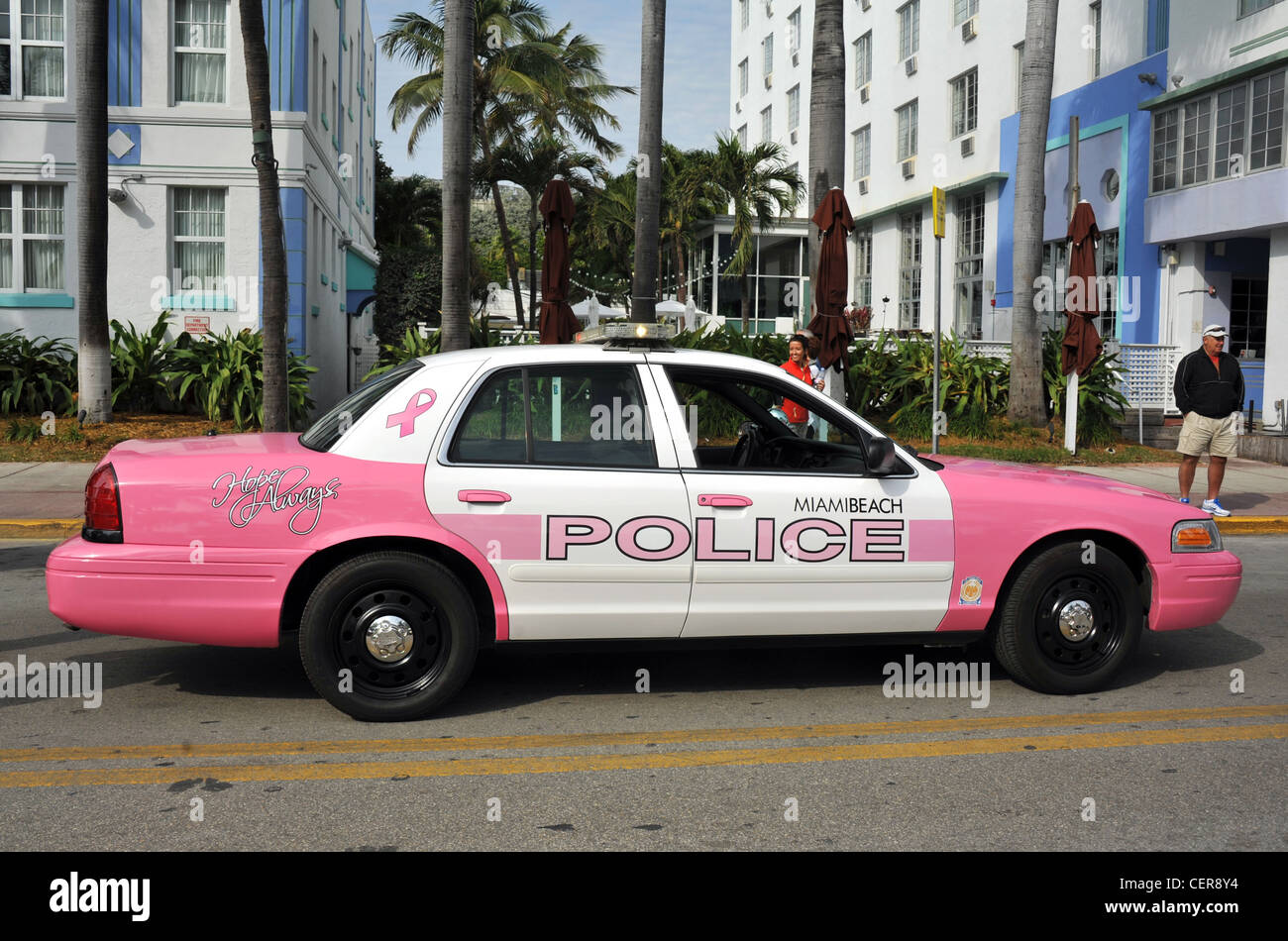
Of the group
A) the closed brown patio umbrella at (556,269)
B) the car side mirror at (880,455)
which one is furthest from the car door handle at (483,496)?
the closed brown patio umbrella at (556,269)

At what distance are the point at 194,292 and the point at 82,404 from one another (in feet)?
12.8

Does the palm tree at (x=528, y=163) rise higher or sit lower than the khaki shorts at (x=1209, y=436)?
higher

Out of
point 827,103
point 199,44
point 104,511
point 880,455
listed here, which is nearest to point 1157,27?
point 827,103

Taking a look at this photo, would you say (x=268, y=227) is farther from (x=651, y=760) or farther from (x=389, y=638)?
(x=651, y=760)

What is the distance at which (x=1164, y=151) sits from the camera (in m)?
23.0

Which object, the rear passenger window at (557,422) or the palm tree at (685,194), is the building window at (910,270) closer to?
the palm tree at (685,194)

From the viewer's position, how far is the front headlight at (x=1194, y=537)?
561 centimetres

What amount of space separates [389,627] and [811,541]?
6.22 ft

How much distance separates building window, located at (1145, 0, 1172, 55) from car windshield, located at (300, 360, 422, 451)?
74.3 feet

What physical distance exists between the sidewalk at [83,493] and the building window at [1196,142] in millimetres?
7603

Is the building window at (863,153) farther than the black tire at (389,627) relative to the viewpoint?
Yes

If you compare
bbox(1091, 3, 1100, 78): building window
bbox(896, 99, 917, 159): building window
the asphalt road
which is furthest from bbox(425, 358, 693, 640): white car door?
bbox(896, 99, 917, 159): building window

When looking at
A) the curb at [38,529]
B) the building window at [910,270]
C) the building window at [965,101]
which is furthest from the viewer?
the building window at [910,270]
